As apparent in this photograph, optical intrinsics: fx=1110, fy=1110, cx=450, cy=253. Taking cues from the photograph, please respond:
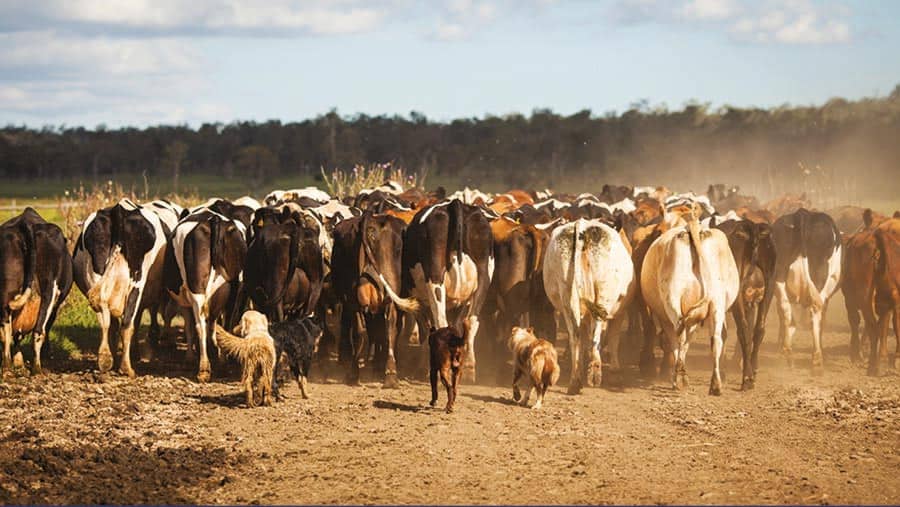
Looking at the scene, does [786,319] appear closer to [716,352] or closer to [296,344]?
[716,352]

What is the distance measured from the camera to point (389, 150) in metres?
80.4

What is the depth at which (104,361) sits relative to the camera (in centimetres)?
1312

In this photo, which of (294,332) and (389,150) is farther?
(389,150)

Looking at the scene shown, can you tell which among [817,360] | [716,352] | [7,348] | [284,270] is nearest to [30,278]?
[7,348]

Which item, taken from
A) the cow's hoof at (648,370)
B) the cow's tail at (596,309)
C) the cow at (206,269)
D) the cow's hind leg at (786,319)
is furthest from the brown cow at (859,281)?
the cow at (206,269)

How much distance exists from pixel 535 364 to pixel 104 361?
5.30 meters

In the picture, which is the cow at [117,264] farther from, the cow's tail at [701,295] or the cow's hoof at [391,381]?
the cow's tail at [701,295]

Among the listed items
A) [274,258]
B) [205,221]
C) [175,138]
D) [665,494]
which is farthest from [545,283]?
[175,138]

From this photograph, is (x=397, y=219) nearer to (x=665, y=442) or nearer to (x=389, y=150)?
(x=665, y=442)

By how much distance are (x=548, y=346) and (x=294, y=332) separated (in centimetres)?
265

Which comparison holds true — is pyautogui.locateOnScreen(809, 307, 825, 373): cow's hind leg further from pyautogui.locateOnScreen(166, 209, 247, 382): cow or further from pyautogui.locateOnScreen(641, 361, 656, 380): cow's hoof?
pyautogui.locateOnScreen(166, 209, 247, 382): cow

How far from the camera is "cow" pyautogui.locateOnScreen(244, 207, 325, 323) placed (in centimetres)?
1303

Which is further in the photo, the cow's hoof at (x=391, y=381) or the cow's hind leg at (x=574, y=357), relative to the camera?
the cow's hoof at (x=391, y=381)

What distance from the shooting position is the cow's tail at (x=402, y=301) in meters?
13.1
